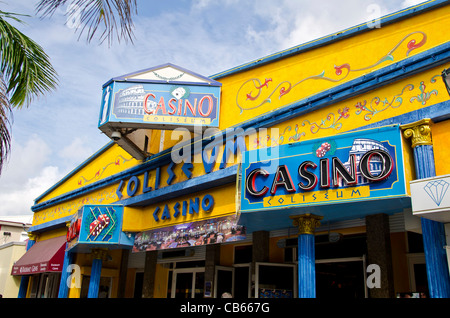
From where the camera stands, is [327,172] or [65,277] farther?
[65,277]

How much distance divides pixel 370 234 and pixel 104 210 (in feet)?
29.4

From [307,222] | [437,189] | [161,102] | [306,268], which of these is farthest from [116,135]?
[437,189]

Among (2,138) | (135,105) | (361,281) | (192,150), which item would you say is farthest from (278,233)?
(2,138)

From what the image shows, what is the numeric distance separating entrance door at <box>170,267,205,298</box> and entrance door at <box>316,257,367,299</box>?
A: 4.54 m

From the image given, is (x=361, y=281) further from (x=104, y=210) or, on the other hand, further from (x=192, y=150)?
(x=104, y=210)

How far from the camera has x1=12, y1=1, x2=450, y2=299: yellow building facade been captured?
8.18 meters

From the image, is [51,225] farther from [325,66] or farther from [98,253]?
[325,66]

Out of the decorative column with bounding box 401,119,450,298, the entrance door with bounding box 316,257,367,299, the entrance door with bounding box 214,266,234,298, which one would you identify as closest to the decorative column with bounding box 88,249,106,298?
the entrance door with bounding box 214,266,234,298

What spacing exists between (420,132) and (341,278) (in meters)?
4.77

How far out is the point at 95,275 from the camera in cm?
1566

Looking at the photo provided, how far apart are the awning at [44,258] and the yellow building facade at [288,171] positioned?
331 mm
